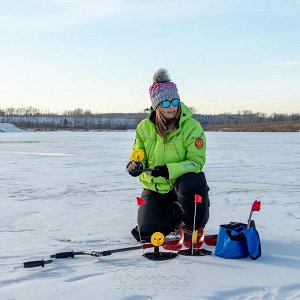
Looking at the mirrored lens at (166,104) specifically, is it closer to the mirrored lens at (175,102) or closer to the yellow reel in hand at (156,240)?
the mirrored lens at (175,102)

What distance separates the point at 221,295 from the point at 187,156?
1.36 metres

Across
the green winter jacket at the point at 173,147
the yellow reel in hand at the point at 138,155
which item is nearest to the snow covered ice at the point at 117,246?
the green winter jacket at the point at 173,147

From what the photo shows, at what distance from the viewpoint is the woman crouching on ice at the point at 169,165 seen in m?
3.37

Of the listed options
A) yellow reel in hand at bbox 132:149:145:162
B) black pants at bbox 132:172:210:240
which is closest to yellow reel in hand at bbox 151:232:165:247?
black pants at bbox 132:172:210:240

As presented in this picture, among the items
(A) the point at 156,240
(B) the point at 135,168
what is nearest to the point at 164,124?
(B) the point at 135,168

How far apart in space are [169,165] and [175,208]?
0.42m

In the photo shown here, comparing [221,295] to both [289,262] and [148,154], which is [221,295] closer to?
[289,262]

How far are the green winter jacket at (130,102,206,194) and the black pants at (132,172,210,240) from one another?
Result: 6 centimetres

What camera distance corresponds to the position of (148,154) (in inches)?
143

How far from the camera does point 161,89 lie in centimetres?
352

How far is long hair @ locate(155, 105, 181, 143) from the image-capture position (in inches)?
137

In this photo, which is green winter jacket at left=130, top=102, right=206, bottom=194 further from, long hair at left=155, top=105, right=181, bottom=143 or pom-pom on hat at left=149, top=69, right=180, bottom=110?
pom-pom on hat at left=149, top=69, right=180, bottom=110

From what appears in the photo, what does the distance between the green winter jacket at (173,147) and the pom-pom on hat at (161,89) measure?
0.15 m

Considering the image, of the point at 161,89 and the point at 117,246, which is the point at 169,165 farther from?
the point at 117,246
